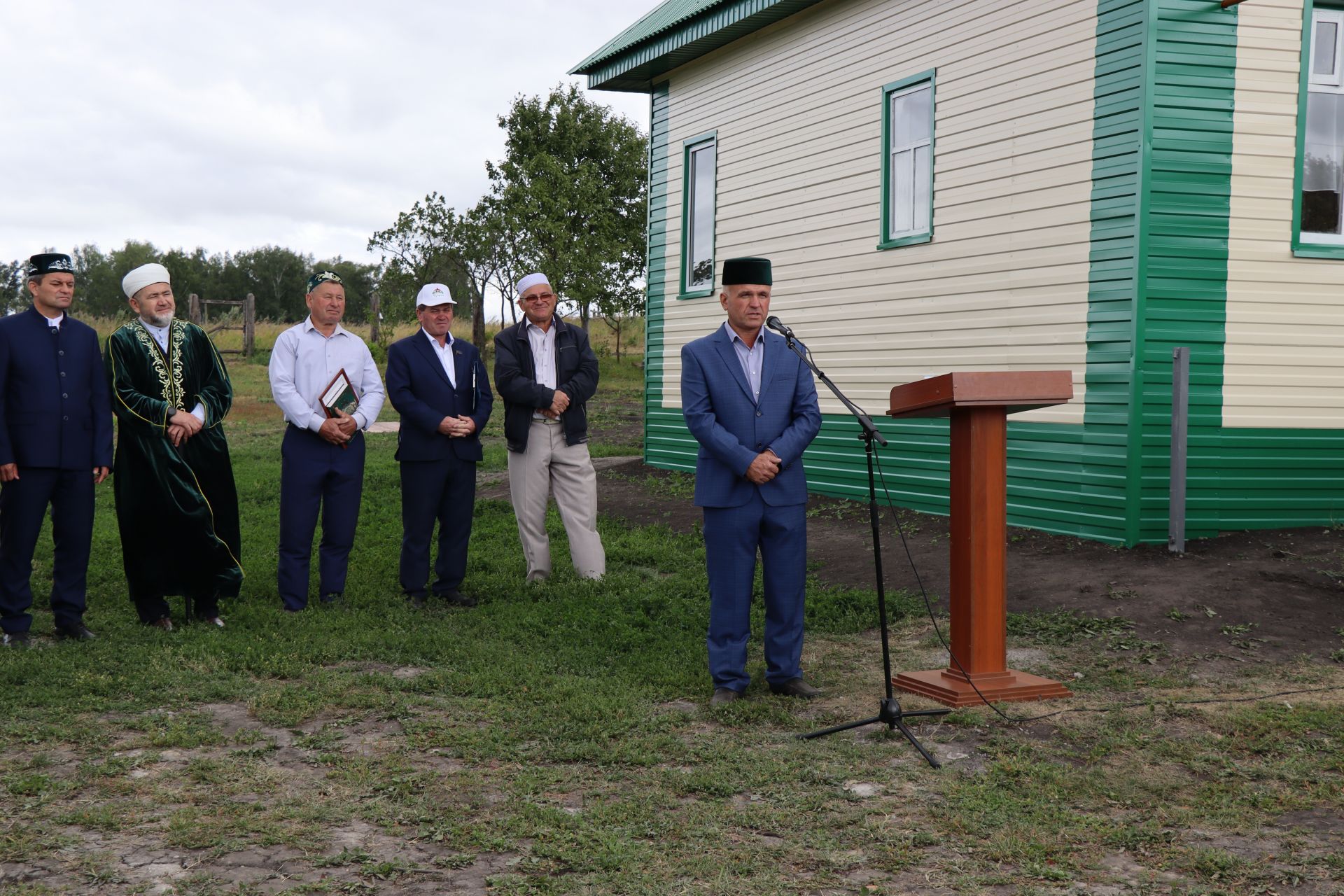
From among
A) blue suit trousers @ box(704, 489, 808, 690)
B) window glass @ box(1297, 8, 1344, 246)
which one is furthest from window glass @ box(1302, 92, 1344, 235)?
blue suit trousers @ box(704, 489, 808, 690)

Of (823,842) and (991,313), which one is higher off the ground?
(991,313)

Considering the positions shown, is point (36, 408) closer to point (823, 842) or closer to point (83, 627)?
point (83, 627)

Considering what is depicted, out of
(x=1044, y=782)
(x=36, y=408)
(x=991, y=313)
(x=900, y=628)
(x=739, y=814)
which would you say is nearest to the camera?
(x=739, y=814)

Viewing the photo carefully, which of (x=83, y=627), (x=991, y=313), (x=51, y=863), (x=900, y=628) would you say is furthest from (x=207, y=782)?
(x=991, y=313)

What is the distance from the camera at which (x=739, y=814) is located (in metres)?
4.26

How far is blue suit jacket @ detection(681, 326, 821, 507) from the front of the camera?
19.0ft

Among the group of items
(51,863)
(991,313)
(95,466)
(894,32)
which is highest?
(894,32)

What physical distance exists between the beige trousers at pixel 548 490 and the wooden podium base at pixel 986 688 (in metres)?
3.26

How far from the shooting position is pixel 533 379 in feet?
27.4

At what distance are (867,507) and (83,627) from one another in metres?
7.08

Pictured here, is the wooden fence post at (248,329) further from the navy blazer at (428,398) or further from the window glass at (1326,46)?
the window glass at (1326,46)

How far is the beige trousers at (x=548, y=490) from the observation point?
845 centimetres

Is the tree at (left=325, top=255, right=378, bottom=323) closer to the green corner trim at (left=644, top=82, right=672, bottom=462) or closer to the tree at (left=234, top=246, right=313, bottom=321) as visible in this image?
the tree at (left=234, top=246, right=313, bottom=321)

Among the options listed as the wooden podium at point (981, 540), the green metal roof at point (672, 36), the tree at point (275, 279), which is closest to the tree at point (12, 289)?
the tree at point (275, 279)
